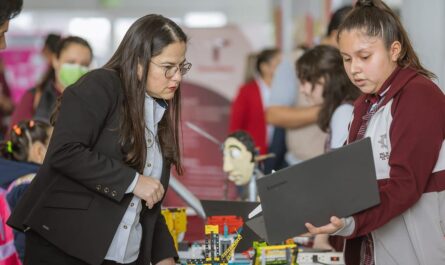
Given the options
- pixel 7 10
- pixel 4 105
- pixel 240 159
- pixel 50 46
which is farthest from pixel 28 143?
pixel 4 105

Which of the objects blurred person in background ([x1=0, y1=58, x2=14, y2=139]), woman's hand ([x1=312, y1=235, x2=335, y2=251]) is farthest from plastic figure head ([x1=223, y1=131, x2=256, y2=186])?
blurred person in background ([x1=0, y1=58, x2=14, y2=139])

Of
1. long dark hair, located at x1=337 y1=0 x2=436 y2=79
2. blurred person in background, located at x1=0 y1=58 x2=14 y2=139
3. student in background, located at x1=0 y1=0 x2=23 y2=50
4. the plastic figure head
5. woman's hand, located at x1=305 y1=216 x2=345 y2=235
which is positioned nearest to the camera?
woman's hand, located at x1=305 y1=216 x2=345 y2=235

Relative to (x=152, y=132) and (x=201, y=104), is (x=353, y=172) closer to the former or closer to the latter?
(x=152, y=132)

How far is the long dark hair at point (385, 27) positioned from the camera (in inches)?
89.3

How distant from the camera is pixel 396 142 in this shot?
2168mm

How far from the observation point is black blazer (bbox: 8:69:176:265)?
2203 mm

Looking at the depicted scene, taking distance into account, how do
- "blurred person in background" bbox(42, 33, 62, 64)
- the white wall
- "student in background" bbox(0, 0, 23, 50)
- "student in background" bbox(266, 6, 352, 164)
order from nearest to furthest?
"student in background" bbox(0, 0, 23, 50) → the white wall → "student in background" bbox(266, 6, 352, 164) → "blurred person in background" bbox(42, 33, 62, 64)

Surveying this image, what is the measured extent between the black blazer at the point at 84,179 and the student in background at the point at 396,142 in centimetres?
58

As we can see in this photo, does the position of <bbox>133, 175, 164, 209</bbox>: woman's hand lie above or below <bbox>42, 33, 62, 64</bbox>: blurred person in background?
below

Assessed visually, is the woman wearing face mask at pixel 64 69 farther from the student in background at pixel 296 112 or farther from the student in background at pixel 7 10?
the student in background at pixel 7 10

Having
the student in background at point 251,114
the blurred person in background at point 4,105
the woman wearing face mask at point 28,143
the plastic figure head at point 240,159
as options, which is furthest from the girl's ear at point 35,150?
the blurred person in background at point 4,105

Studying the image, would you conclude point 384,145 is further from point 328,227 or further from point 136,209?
point 136,209

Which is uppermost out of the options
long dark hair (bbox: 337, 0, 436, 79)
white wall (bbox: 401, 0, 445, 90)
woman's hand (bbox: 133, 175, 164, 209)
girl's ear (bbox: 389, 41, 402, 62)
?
white wall (bbox: 401, 0, 445, 90)

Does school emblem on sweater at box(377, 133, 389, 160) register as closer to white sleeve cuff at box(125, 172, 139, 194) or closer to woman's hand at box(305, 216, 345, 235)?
woman's hand at box(305, 216, 345, 235)
